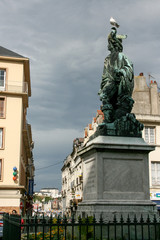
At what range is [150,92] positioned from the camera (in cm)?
3909

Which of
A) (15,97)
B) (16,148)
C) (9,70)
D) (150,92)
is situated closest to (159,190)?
(150,92)

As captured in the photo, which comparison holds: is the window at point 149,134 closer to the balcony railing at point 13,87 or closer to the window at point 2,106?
the balcony railing at point 13,87

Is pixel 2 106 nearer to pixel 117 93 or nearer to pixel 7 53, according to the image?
pixel 7 53

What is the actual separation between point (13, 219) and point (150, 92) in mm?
34072

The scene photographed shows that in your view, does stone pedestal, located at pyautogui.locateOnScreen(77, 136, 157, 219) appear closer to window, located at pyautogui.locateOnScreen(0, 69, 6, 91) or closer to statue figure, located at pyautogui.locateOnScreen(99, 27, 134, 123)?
statue figure, located at pyautogui.locateOnScreen(99, 27, 134, 123)

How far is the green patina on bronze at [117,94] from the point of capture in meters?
9.39

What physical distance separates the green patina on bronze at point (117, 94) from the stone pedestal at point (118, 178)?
344 mm

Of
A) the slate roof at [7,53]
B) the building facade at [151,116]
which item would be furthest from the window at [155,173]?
the slate roof at [7,53]

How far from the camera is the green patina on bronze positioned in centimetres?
939

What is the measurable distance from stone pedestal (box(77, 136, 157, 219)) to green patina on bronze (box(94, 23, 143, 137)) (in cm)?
34

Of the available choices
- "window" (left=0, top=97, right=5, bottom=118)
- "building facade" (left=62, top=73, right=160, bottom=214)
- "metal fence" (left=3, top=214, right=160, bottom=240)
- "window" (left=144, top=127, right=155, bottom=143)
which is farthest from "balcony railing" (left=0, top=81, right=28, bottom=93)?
"metal fence" (left=3, top=214, right=160, bottom=240)

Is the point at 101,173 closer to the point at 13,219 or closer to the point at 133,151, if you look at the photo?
the point at 133,151

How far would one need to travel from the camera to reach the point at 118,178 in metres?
8.78

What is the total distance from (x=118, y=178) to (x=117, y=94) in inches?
99.9
